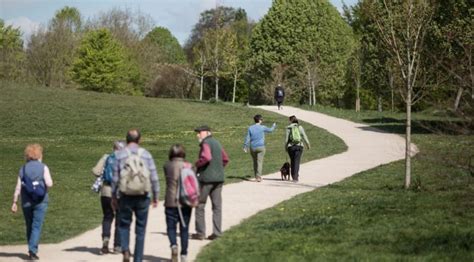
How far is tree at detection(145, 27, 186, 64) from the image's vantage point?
336ft

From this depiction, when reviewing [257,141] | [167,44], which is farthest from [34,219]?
[167,44]

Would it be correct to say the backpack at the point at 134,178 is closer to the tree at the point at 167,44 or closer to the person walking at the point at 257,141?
the person walking at the point at 257,141

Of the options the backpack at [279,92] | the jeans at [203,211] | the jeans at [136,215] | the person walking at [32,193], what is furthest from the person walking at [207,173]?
the backpack at [279,92]

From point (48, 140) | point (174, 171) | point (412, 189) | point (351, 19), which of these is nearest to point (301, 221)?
point (174, 171)

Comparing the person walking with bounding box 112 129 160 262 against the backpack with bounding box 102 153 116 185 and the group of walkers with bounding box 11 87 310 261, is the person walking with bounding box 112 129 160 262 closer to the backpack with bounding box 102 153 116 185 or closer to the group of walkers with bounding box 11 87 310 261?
the group of walkers with bounding box 11 87 310 261

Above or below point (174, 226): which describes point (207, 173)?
above

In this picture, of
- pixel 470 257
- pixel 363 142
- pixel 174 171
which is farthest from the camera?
pixel 363 142

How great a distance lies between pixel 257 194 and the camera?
17203 mm

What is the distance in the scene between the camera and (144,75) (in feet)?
274

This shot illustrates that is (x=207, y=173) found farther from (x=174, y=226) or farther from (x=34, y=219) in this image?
(x=34, y=219)

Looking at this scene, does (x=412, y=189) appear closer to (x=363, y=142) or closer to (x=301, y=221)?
(x=301, y=221)

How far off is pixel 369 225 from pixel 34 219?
5444 millimetres

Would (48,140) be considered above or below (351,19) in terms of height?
Answer: below

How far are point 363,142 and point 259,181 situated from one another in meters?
12.6
